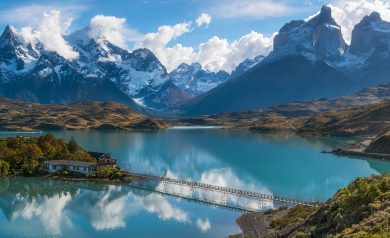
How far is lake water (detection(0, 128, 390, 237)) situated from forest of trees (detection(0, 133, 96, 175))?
19.3ft

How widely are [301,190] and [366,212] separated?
219ft

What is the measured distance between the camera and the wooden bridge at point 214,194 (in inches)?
3354

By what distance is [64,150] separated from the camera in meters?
130

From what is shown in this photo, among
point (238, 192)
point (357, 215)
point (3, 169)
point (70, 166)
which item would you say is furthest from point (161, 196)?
point (357, 215)

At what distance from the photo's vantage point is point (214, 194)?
98438mm

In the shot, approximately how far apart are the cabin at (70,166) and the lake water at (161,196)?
642 cm

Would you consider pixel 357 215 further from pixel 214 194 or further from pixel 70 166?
pixel 70 166

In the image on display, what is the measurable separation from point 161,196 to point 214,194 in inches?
437

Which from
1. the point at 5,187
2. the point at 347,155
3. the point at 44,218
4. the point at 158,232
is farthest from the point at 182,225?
the point at 347,155

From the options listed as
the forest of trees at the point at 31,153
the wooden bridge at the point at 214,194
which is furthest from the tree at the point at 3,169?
the wooden bridge at the point at 214,194

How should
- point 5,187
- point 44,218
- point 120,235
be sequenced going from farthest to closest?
1. point 5,187
2. point 44,218
3. point 120,235

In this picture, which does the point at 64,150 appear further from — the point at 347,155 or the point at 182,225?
the point at 347,155

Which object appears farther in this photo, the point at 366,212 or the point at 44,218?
the point at 44,218

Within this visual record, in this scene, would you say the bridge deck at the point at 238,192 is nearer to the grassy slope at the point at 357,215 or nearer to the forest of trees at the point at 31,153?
the forest of trees at the point at 31,153
